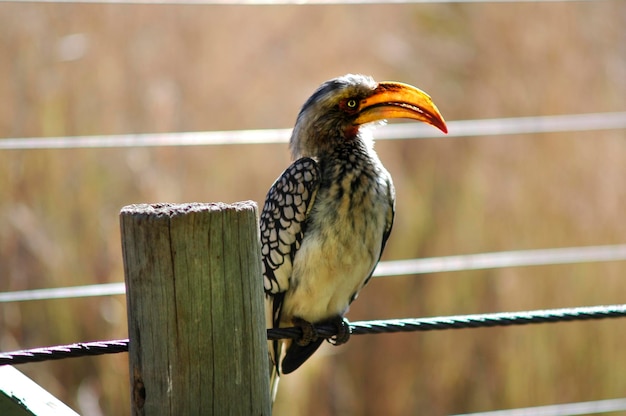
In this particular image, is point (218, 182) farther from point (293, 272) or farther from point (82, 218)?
point (293, 272)

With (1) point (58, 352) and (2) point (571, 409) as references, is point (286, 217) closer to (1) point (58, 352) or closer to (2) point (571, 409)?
(1) point (58, 352)

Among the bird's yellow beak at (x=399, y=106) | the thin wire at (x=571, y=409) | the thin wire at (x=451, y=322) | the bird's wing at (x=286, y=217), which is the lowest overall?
the thin wire at (x=571, y=409)

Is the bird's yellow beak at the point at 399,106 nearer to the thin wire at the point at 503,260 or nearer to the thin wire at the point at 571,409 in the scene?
the thin wire at the point at 503,260

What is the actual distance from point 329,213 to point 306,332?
0.28 m

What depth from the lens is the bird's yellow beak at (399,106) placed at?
2.09m

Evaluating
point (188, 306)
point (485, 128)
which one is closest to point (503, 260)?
point (485, 128)

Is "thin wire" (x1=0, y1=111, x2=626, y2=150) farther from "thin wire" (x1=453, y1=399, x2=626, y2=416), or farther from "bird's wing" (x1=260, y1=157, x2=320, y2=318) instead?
"thin wire" (x1=453, y1=399, x2=626, y2=416)

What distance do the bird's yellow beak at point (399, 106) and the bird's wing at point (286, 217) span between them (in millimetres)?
189

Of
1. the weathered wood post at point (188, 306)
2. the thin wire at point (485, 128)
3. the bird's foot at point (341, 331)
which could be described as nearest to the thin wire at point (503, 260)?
the thin wire at point (485, 128)

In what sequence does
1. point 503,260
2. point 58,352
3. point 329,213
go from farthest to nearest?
1. point 503,260
2. point 329,213
3. point 58,352

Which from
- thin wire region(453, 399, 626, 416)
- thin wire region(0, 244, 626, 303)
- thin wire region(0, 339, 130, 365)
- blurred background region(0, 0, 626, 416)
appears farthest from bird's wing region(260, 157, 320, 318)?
thin wire region(453, 399, 626, 416)

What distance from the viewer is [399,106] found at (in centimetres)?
217

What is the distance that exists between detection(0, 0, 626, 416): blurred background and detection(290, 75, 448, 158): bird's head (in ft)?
3.04

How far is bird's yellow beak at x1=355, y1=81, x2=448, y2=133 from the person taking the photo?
2.09 meters
